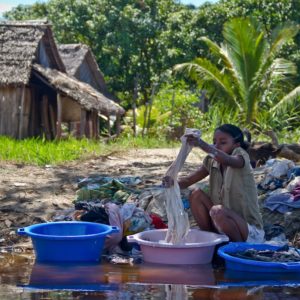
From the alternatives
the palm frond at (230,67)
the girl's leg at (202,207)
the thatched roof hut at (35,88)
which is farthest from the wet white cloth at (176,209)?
the thatched roof hut at (35,88)

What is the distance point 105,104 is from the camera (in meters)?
20.0

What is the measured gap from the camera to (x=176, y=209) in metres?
5.97

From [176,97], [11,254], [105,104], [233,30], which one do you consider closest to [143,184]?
[11,254]

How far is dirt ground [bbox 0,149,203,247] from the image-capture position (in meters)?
7.34

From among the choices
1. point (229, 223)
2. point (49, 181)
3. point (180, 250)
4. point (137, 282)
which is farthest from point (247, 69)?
A: point (137, 282)

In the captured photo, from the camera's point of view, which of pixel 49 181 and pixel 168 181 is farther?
pixel 49 181

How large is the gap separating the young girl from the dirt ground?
1.78 metres

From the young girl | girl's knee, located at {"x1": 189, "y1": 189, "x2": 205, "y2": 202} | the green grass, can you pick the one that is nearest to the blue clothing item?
the young girl

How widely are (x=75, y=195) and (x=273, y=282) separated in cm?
341

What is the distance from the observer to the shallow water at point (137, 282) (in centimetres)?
491

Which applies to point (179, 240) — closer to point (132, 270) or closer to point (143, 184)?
point (132, 270)

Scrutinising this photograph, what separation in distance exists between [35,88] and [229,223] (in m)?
14.6

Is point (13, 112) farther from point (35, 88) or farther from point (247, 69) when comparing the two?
point (247, 69)

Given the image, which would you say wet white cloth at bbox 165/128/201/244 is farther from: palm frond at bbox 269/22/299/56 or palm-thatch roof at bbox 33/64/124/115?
palm-thatch roof at bbox 33/64/124/115
